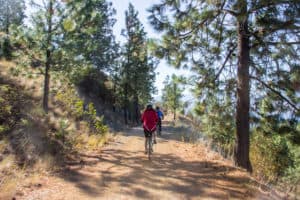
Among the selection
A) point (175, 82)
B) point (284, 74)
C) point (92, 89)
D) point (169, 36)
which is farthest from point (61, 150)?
→ point (92, 89)

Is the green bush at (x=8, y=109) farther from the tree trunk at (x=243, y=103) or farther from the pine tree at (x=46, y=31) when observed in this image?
the tree trunk at (x=243, y=103)

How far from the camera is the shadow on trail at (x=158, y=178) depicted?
6.80 m

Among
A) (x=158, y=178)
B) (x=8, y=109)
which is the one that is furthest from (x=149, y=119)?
(x=8, y=109)

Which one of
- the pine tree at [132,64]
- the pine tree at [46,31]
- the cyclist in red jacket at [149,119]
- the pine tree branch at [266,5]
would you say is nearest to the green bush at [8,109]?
the pine tree at [46,31]

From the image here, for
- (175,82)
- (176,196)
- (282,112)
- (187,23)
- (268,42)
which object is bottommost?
(176,196)

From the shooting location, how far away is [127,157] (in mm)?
11133

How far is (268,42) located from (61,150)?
7.74 m

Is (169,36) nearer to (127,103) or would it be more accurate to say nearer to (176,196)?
(176,196)

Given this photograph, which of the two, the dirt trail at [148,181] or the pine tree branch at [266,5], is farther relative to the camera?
the pine tree branch at [266,5]

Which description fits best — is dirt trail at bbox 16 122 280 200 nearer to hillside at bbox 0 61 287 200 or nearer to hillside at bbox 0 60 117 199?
hillside at bbox 0 61 287 200

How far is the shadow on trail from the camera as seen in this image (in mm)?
6801

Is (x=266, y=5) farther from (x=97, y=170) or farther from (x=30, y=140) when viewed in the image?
(x=30, y=140)

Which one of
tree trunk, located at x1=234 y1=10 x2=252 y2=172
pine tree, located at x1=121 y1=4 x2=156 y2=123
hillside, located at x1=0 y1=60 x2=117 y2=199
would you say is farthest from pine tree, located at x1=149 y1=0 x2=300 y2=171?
pine tree, located at x1=121 y1=4 x2=156 y2=123

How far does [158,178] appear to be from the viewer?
313 inches
